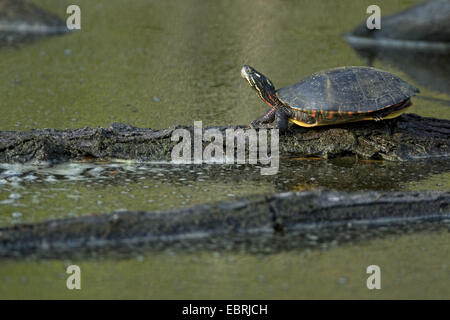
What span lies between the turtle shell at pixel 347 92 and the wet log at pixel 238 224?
1.03 m

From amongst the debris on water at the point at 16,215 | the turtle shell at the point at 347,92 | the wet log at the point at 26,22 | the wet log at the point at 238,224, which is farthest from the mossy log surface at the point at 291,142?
the wet log at the point at 26,22

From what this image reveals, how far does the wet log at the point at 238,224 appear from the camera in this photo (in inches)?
139

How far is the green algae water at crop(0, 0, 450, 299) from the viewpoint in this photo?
3.32 metres

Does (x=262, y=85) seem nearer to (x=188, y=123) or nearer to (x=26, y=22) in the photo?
(x=188, y=123)

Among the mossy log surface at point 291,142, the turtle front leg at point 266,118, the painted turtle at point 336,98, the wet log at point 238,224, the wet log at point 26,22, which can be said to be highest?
the wet log at point 26,22

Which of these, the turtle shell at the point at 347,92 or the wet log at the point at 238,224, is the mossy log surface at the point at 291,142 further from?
the wet log at the point at 238,224

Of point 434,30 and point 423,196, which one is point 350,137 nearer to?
point 423,196

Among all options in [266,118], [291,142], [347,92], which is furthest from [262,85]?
[347,92]

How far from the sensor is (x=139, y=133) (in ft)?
16.5

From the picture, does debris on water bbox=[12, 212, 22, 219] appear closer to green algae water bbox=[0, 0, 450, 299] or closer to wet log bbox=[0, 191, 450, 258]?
green algae water bbox=[0, 0, 450, 299]

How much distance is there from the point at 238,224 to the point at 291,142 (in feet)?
5.07

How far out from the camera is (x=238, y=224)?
3807 mm

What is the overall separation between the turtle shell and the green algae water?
1.63 feet

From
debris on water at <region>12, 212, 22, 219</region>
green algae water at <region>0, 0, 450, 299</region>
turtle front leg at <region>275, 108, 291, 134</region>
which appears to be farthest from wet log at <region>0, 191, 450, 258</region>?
turtle front leg at <region>275, 108, 291, 134</region>
